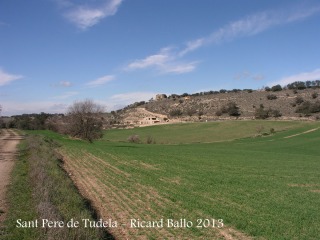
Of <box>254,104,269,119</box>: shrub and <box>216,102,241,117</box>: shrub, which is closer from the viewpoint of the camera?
<box>254,104,269,119</box>: shrub

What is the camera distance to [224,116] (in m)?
123

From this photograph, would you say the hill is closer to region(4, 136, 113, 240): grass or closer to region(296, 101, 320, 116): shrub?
region(296, 101, 320, 116): shrub

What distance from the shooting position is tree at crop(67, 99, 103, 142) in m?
58.8

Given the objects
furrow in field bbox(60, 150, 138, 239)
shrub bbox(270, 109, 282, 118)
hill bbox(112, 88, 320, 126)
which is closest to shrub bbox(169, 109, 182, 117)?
hill bbox(112, 88, 320, 126)

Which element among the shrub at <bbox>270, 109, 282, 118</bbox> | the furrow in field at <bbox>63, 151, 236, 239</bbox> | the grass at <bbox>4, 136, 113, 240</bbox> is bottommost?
the furrow in field at <bbox>63, 151, 236, 239</bbox>

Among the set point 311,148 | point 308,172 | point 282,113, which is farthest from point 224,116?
point 308,172

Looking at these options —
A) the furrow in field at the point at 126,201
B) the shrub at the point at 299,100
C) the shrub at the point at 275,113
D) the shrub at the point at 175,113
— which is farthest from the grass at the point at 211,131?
the furrow in field at the point at 126,201

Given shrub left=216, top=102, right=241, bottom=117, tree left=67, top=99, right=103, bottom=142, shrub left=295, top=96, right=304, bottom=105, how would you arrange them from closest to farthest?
tree left=67, top=99, right=103, bottom=142, shrub left=295, top=96, right=304, bottom=105, shrub left=216, top=102, right=241, bottom=117

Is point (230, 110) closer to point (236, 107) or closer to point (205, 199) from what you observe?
point (236, 107)

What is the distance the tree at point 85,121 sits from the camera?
193 ft

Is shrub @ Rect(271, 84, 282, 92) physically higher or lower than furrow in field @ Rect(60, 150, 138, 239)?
higher

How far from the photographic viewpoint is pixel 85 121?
59.1 metres

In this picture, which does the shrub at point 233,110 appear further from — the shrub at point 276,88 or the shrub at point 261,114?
the shrub at point 276,88

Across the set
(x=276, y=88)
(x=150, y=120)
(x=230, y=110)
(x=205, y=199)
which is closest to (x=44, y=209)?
(x=205, y=199)
